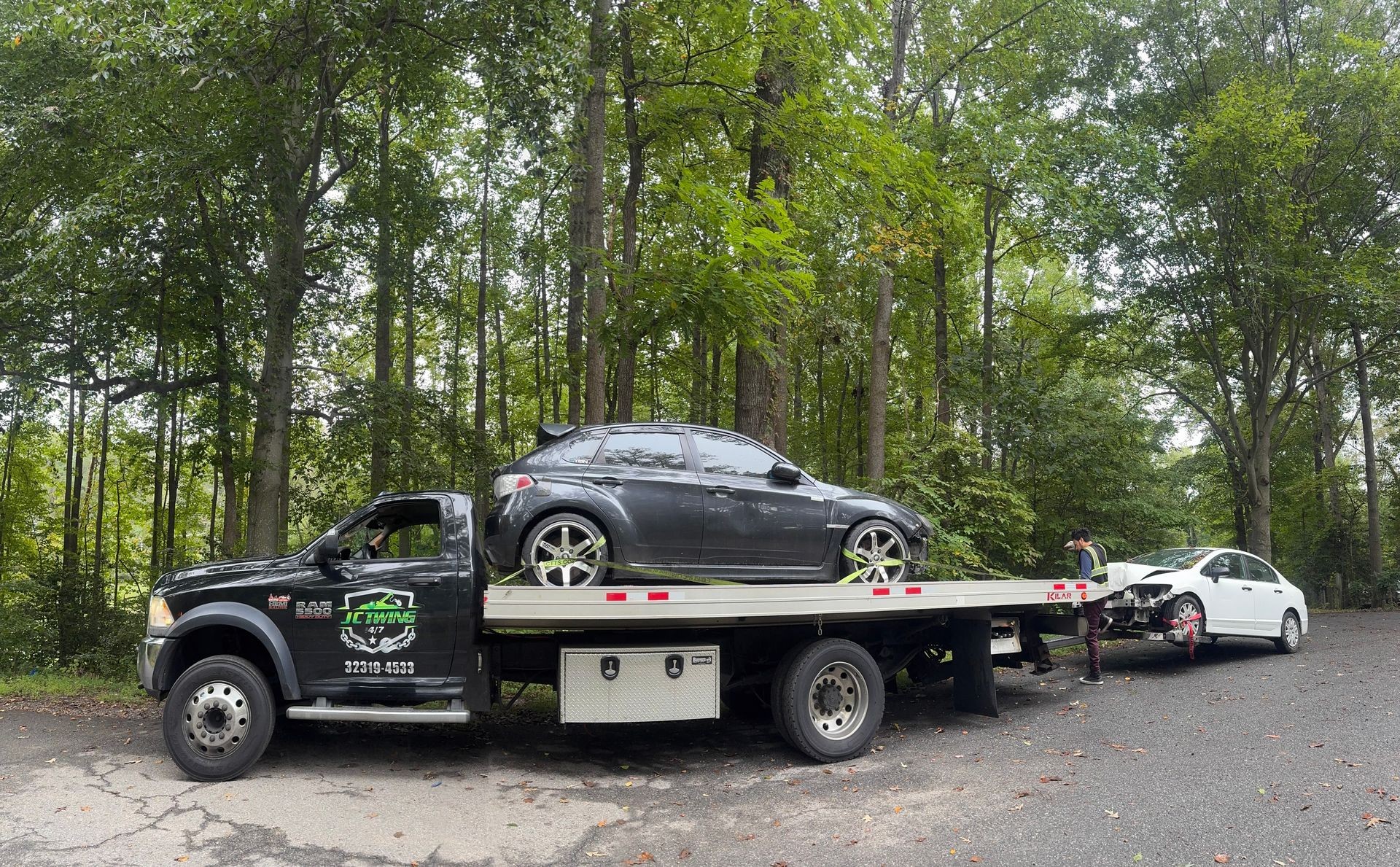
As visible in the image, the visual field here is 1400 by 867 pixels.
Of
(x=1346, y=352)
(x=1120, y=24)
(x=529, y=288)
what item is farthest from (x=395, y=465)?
(x=1346, y=352)

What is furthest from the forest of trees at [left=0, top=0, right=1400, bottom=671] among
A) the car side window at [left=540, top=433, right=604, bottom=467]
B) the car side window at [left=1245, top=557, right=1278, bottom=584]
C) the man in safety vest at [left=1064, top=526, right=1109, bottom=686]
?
the car side window at [left=1245, top=557, right=1278, bottom=584]

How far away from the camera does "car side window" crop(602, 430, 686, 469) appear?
663cm

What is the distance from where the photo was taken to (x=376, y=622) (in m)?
6.07

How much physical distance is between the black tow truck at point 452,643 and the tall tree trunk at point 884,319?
1033 centimetres

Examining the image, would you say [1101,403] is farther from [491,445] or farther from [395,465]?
[395,465]

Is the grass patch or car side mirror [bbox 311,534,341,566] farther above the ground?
car side mirror [bbox 311,534,341,566]

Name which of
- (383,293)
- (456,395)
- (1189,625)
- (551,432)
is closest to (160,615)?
(551,432)

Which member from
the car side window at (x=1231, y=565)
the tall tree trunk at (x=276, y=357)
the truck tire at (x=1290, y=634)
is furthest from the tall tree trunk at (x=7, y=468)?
the truck tire at (x=1290, y=634)

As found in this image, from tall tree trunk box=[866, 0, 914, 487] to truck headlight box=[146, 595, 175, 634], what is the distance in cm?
1256

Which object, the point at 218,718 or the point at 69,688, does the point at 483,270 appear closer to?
the point at 69,688

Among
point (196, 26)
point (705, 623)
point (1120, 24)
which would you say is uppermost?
point (1120, 24)

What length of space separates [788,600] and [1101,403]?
54.7ft

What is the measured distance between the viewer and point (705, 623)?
6344 millimetres

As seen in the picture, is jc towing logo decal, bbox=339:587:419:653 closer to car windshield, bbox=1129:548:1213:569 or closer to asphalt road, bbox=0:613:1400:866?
asphalt road, bbox=0:613:1400:866
